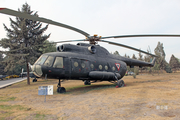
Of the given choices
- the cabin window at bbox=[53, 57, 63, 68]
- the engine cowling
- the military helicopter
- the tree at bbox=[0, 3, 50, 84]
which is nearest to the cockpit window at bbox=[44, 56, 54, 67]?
the military helicopter

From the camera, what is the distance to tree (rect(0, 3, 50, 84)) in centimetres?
1720

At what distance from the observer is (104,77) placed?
412 inches

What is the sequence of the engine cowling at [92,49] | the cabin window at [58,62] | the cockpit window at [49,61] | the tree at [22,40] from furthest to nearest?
the tree at [22,40] → the engine cowling at [92,49] → the cabin window at [58,62] → the cockpit window at [49,61]

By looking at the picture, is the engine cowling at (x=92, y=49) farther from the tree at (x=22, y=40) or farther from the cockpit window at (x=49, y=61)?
the tree at (x=22, y=40)

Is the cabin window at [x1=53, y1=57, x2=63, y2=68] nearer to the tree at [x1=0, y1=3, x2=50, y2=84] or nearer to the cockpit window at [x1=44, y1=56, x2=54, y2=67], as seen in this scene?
the cockpit window at [x1=44, y1=56, x2=54, y2=67]

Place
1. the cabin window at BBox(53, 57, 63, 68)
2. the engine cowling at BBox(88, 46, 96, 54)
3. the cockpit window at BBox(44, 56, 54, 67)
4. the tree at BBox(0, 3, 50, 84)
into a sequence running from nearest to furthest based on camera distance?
the cockpit window at BBox(44, 56, 54, 67) → the cabin window at BBox(53, 57, 63, 68) → the engine cowling at BBox(88, 46, 96, 54) → the tree at BBox(0, 3, 50, 84)

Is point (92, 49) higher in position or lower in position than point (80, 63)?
higher

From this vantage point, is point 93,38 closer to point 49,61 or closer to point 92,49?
point 92,49

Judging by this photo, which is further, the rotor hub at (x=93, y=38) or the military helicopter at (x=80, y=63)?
the rotor hub at (x=93, y=38)

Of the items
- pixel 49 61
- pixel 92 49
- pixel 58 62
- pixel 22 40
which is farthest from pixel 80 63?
pixel 22 40

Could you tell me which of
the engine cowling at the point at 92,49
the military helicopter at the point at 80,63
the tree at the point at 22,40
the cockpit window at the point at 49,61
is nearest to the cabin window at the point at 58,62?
the military helicopter at the point at 80,63

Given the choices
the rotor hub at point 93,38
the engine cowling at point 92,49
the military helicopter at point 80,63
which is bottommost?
the military helicopter at point 80,63

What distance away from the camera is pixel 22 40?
61.5ft

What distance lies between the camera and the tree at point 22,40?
1720 centimetres
